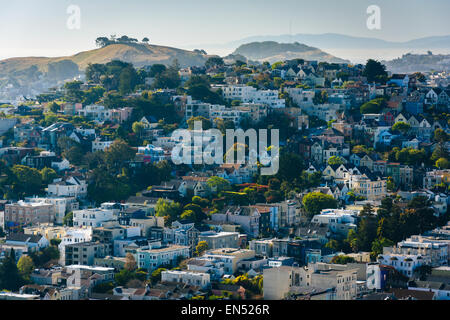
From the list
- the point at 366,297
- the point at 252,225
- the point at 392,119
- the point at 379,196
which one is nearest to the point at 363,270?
the point at 366,297

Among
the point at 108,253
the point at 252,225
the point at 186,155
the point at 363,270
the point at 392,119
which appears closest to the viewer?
the point at 363,270

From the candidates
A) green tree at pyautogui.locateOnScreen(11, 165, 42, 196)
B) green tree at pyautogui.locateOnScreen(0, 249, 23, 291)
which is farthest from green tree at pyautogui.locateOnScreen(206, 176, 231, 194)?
green tree at pyautogui.locateOnScreen(0, 249, 23, 291)

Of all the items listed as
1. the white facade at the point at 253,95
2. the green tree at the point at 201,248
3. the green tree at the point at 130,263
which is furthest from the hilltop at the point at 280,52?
the green tree at the point at 130,263

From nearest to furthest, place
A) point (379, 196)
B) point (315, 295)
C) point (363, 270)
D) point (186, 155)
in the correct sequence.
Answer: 1. point (315, 295)
2. point (363, 270)
3. point (379, 196)
4. point (186, 155)

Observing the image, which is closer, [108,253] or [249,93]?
[108,253]

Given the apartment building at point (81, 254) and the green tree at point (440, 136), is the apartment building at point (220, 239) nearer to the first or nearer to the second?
the apartment building at point (81, 254)

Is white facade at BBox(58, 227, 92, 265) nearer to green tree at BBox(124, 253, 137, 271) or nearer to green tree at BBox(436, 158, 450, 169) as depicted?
green tree at BBox(124, 253, 137, 271)

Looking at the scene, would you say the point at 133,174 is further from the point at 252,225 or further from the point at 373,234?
the point at 373,234
